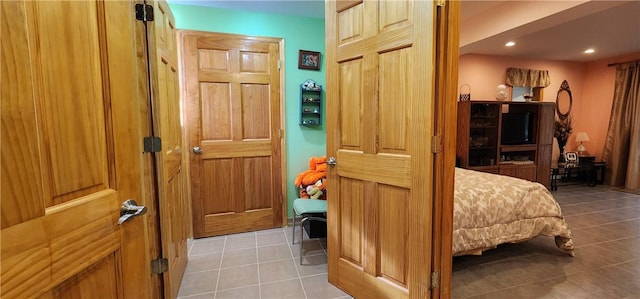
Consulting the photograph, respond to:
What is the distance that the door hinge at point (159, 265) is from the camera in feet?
5.64

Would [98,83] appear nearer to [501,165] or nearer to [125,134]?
[125,134]

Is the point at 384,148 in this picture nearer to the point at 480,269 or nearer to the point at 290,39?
the point at 480,269

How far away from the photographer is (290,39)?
125 inches

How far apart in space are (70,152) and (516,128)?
586 cm

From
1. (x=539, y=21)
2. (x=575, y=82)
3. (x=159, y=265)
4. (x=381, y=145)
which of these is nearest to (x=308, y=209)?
(x=381, y=145)

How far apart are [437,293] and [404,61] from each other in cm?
134

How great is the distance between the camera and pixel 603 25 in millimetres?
3596

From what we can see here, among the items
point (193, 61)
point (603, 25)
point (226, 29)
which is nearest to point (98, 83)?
point (193, 61)

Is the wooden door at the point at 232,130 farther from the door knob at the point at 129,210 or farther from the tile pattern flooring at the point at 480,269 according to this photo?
the door knob at the point at 129,210

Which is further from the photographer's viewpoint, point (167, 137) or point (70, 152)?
point (167, 137)

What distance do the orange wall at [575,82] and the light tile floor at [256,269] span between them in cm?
407

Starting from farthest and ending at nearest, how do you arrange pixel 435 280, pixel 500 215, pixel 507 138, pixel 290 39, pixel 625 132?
pixel 625 132 < pixel 507 138 < pixel 290 39 < pixel 500 215 < pixel 435 280

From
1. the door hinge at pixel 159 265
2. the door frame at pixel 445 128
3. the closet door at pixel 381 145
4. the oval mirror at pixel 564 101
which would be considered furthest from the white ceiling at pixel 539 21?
the door hinge at pixel 159 265

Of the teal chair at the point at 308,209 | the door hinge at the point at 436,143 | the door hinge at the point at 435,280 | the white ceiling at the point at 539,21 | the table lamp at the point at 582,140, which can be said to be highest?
the white ceiling at the point at 539,21
